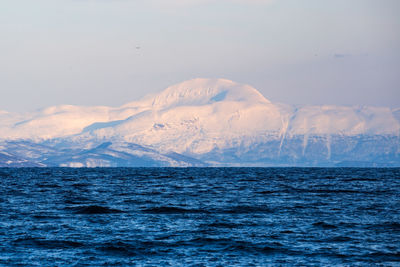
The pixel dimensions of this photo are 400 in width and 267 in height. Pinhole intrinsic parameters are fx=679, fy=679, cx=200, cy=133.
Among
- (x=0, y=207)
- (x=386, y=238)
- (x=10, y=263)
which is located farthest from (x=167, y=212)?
(x=10, y=263)

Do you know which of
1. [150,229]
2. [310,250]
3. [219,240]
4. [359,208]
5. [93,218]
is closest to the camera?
[310,250]

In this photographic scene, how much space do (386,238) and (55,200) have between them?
41.8m

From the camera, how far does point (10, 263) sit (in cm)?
3675

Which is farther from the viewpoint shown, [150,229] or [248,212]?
[248,212]

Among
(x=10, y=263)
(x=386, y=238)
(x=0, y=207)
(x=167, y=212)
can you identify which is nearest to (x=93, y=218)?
(x=167, y=212)

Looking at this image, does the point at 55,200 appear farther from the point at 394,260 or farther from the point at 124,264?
the point at 394,260

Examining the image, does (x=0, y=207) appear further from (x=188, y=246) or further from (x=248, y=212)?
(x=188, y=246)

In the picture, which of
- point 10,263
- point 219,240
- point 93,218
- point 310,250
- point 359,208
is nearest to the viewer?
point 10,263

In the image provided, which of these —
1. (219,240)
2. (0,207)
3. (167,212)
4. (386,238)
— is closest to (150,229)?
(219,240)

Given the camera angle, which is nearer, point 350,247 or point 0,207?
point 350,247

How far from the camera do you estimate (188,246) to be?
4266 cm

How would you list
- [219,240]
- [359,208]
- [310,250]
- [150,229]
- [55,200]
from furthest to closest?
[55,200], [359,208], [150,229], [219,240], [310,250]

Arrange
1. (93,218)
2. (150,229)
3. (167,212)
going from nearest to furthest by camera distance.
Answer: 1. (150,229)
2. (93,218)
3. (167,212)

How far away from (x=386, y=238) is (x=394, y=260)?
7736 millimetres
